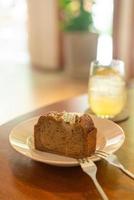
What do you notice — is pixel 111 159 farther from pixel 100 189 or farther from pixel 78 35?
pixel 78 35

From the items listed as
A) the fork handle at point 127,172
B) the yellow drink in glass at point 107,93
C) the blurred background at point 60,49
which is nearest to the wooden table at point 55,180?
the fork handle at point 127,172

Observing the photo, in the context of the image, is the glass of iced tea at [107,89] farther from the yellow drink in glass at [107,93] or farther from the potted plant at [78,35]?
the potted plant at [78,35]

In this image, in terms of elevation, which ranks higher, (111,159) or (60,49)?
(111,159)

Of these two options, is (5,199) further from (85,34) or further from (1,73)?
(1,73)

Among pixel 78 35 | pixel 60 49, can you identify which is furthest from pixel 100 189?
pixel 60 49

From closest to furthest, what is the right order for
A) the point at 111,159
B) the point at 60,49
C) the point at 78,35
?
the point at 111,159
the point at 78,35
the point at 60,49

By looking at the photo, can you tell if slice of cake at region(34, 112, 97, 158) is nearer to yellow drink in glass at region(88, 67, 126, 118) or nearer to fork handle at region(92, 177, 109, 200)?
fork handle at region(92, 177, 109, 200)

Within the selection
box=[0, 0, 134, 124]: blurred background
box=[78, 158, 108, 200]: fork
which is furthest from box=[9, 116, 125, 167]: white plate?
box=[0, 0, 134, 124]: blurred background
